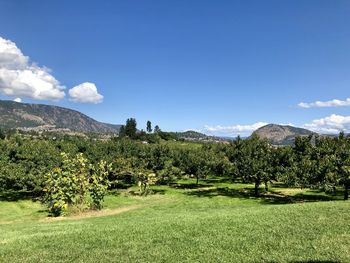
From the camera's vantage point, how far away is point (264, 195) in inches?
2238

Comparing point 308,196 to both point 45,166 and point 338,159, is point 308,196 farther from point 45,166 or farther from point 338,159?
point 45,166

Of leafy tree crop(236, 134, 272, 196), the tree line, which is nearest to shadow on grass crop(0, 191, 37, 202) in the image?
the tree line

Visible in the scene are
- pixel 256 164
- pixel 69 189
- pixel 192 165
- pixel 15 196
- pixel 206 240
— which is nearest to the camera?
pixel 206 240

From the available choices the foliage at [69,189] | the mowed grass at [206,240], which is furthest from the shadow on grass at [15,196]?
the mowed grass at [206,240]

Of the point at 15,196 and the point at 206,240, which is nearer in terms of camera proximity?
the point at 206,240

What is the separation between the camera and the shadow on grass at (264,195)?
5003 centimetres

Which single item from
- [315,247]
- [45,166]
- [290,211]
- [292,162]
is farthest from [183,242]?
[45,166]

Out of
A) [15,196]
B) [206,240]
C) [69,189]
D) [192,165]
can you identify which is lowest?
[15,196]

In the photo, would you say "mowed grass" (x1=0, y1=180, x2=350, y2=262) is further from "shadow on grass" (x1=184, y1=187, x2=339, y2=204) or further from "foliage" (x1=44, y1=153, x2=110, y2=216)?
"shadow on grass" (x1=184, y1=187, x2=339, y2=204)

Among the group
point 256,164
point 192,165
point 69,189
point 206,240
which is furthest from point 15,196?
point 206,240

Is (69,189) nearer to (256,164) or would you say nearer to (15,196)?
(15,196)

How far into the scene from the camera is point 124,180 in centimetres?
7412

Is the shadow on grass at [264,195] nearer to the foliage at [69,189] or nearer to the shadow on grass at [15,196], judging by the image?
the foliage at [69,189]

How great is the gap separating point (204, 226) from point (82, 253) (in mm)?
6939
